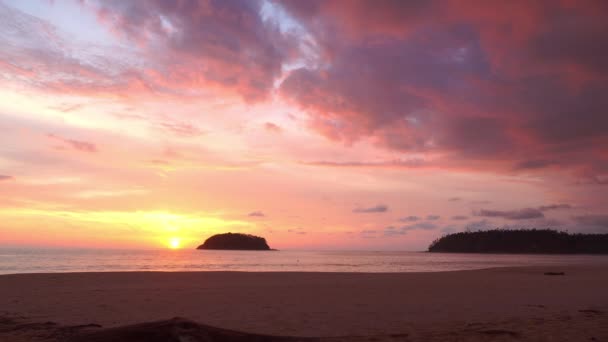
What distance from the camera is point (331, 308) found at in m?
17.1

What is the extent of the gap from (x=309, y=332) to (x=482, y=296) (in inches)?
492

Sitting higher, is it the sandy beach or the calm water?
the sandy beach

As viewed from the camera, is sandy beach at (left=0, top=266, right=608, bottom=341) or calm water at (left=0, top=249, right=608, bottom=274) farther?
calm water at (left=0, top=249, right=608, bottom=274)

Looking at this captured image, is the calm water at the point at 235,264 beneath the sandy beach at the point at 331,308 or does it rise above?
beneath

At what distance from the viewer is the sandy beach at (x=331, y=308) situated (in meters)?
12.4

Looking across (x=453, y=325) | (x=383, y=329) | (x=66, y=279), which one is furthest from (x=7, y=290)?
(x=453, y=325)

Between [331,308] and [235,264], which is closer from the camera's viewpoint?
[331,308]

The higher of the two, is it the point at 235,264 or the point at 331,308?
the point at 331,308

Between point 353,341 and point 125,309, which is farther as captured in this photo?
point 125,309

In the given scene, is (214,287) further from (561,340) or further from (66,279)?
(561,340)

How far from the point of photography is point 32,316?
549 inches

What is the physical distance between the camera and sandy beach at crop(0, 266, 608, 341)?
40.6 ft

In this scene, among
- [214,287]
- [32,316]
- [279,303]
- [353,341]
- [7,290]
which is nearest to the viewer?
[353,341]

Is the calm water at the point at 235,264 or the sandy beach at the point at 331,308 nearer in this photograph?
the sandy beach at the point at 331,308
